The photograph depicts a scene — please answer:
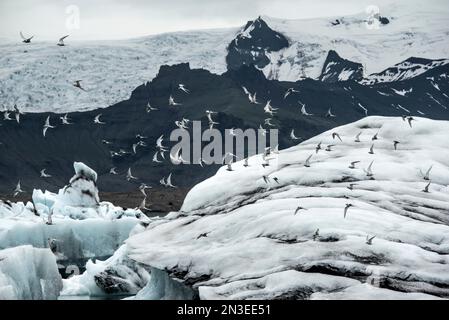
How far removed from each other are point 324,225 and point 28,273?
23171 mm

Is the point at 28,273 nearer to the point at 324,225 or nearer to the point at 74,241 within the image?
the point at 324,225

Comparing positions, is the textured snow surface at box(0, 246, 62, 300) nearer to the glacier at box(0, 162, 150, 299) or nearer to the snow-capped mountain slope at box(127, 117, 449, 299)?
the glacier at box(0, 162, 150, 299)

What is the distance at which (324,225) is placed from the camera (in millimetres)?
38094

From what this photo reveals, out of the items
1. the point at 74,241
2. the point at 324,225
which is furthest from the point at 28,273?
the point at 74,241

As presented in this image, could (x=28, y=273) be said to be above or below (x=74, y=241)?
above

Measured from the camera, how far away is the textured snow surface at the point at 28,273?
50.9 meters

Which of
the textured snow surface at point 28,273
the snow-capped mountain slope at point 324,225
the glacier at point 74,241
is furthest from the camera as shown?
the glacier at point 74,241

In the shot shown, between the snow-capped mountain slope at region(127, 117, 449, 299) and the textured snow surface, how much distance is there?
834 centimetres

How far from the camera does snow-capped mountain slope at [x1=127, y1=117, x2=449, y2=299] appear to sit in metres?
33.1

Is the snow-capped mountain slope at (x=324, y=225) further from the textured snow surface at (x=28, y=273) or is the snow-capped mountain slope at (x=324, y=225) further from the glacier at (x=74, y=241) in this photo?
the glacier at (x=74, y=241)

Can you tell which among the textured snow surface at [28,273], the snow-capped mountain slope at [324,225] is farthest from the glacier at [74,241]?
the snow-capped mountain slope at [324,225]

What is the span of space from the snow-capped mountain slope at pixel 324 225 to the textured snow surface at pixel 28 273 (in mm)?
8345

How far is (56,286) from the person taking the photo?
6097 cm

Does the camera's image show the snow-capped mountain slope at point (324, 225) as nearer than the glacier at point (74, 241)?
Yes
